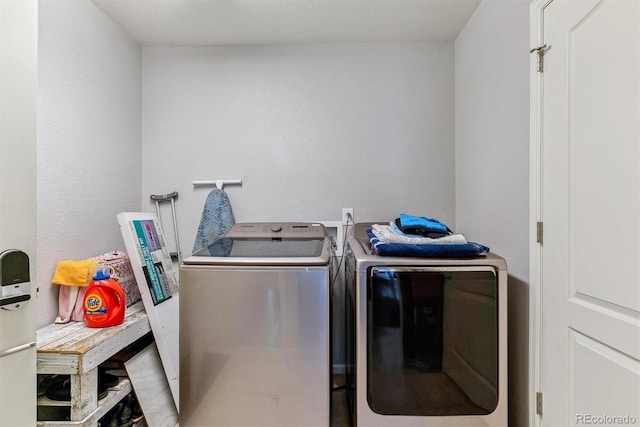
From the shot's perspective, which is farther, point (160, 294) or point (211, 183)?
point (211, 183)

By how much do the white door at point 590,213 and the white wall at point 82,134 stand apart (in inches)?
91.2

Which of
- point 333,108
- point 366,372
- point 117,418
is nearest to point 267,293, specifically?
point 366,372

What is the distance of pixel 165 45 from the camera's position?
2234 millimetres

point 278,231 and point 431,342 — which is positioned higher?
point 278,231

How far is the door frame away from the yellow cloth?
209 cm

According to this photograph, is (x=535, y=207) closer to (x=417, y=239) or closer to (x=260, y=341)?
(x=417, y=239)

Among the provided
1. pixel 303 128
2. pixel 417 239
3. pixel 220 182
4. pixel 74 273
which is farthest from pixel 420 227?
pixel 74 273

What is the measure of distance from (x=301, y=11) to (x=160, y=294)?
76.8 inches

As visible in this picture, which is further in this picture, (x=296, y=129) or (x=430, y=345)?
(x=296, y=129)

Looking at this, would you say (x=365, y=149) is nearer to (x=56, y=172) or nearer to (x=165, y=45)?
(x=165, y=45)

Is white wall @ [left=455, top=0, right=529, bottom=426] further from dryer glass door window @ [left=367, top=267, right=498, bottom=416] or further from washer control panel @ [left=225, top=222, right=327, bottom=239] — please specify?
washer control panel @ [left=225, top=222, right=327, bottom=239]

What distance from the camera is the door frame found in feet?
4.07

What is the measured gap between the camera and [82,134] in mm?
1702

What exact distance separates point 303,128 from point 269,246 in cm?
101
